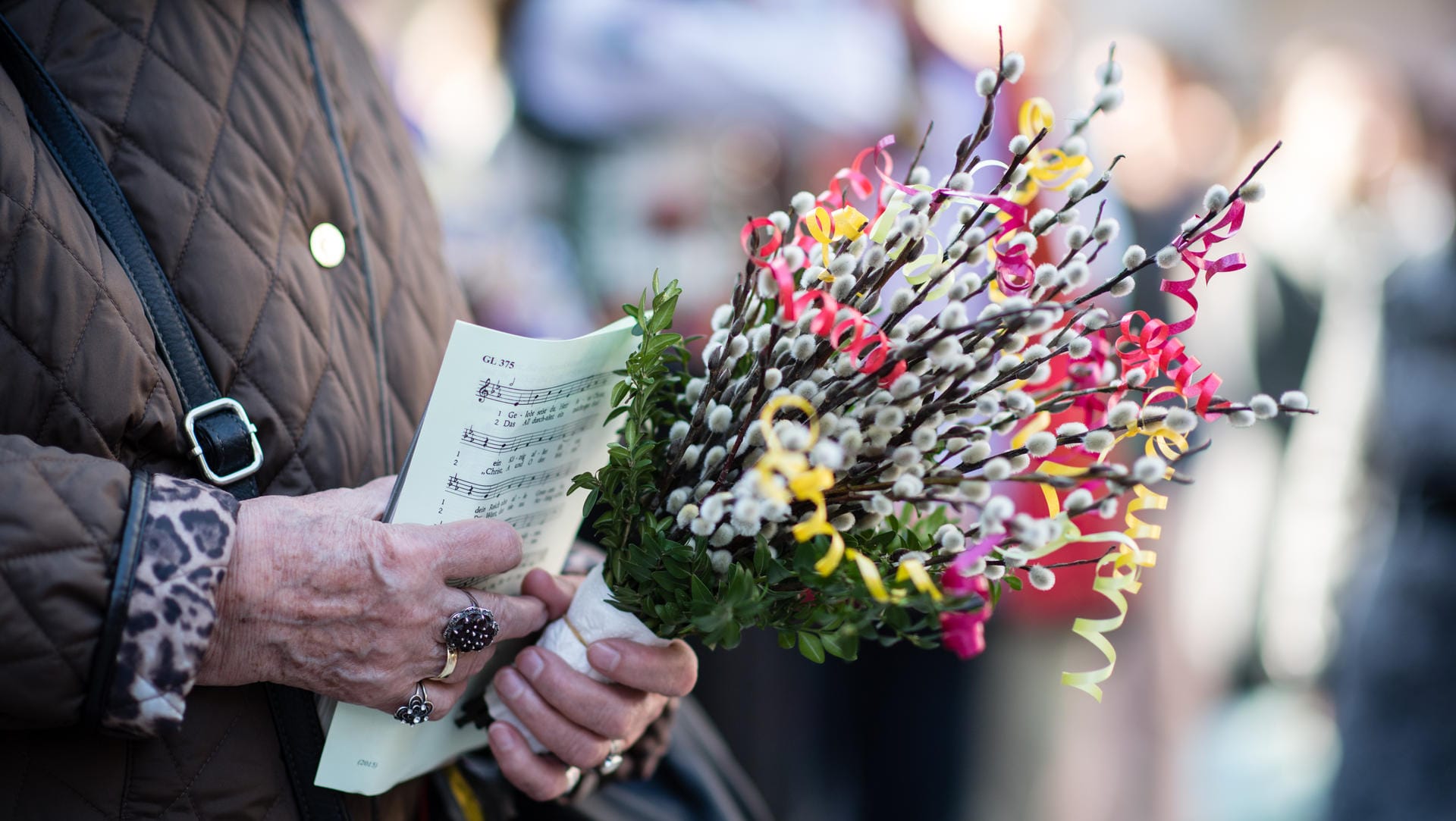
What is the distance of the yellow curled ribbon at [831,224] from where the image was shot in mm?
814

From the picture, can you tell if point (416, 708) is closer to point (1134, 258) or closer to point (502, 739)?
point (502, 739)

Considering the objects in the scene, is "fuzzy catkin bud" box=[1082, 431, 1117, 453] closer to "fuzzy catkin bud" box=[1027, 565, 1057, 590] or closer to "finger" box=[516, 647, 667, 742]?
"fuzzy catkin bud" box=[1027, 565, 1057, 590]

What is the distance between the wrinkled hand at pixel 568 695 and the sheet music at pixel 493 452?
64mm

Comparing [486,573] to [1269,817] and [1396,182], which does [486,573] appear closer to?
[1269,817]

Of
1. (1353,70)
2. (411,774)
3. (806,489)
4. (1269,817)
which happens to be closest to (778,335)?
(806,489)

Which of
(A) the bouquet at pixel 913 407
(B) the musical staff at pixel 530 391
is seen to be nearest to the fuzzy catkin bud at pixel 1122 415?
(A) the bouquet at pixel 913 407

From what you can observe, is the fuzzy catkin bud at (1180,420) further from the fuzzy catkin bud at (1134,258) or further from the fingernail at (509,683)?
the fingernail at (509,683)

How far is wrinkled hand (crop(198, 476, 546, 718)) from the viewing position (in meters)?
0.81

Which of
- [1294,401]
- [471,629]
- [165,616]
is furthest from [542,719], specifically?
[1294,401]

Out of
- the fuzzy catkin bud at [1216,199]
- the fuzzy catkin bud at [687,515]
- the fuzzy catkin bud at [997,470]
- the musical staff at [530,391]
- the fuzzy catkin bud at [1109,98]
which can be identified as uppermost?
the fuzzy catkin bud at [1109,98]

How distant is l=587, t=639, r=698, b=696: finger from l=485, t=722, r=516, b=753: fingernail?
0.44 feet

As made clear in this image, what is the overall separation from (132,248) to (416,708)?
0.46 metres

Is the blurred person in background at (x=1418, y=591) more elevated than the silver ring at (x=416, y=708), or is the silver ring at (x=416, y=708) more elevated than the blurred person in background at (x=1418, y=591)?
the blurred person in background at (x=1418, y=591)

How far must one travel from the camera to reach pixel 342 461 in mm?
992
